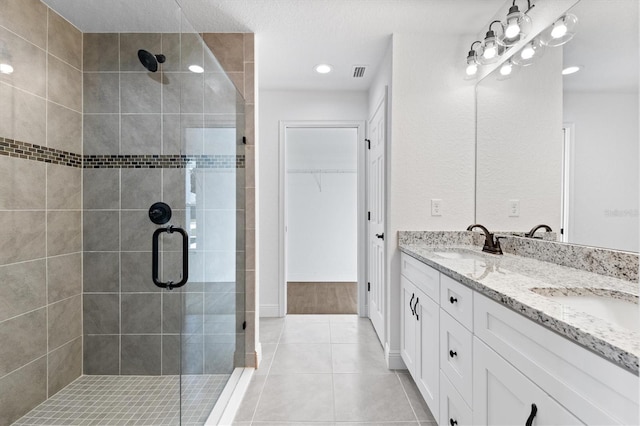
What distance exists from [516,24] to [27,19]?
229 centimetres

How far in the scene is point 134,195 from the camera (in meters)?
1.41

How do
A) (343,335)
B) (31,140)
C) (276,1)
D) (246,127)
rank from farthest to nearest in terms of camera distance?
(343,335) → (246,127) → (276,1) → (31,140)

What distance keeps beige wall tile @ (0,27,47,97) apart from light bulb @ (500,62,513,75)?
2.43 meters

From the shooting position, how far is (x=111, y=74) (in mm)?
1383

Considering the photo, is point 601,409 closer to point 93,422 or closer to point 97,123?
point 93,422

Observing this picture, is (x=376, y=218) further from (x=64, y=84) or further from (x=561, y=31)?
(x=64, y=84)

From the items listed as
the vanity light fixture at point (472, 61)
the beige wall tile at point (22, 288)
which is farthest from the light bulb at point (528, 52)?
the beige wall tile at point (22, 288)

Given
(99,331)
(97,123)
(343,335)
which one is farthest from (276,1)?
(343,335)

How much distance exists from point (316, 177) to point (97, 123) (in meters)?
3.67

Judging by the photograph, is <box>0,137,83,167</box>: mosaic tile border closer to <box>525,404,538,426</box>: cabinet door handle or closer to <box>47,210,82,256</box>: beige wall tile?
<box>47,210,82,256</box>: beige wall tile

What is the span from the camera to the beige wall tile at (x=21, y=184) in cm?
114

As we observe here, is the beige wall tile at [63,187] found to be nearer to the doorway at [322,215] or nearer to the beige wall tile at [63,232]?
the beige wall tile at [63,232]

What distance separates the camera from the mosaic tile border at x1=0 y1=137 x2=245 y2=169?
116 centimetres

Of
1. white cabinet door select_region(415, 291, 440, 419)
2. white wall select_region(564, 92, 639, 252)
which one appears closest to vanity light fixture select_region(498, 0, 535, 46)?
white wall select_region(564, 92, 639, 252)
